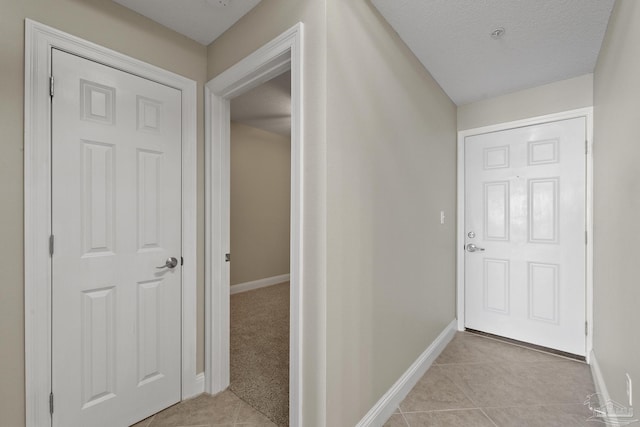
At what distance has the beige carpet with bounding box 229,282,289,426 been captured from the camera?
5.93 feet

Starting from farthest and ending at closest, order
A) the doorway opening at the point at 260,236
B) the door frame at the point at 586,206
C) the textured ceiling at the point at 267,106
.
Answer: the textured ceiling at the point at 267,106, the doorway opening at the point at 260,236, the door frame at the point at 586,206

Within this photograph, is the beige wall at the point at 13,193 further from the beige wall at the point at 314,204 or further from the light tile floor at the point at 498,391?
the light tile floor at the point at 498,391

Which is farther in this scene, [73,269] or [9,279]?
[73,269]

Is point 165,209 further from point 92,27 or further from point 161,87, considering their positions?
point 92,27

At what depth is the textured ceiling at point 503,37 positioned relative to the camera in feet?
5.30

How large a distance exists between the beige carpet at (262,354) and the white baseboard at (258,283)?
0.81ft

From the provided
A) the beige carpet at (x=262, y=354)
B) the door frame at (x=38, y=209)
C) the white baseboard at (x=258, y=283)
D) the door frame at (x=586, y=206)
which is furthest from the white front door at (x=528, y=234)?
the door frame at (x=38, y=209)

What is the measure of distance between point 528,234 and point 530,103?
1.23m

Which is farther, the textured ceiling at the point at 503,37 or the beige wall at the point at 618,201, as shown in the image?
the textured ceiling at the point at 503,37

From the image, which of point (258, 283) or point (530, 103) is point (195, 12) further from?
point (258, 283)

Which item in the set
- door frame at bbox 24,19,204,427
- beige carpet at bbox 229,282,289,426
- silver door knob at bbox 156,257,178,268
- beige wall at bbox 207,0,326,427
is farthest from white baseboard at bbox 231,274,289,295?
beige wall at bbox 207,0,326,427

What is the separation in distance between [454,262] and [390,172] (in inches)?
65.6

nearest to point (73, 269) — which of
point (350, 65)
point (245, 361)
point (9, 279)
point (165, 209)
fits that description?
point (9, 279)

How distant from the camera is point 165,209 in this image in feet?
5.76
